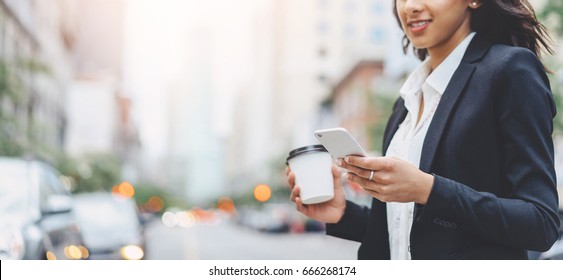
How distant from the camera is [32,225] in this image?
12.6 ft

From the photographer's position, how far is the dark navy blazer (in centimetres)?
123

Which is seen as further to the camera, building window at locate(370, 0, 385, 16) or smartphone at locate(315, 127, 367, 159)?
building window at locate(370, 0, 385, 16)

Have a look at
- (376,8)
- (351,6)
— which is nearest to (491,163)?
(376,8)

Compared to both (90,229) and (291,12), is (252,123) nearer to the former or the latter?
(291,12)

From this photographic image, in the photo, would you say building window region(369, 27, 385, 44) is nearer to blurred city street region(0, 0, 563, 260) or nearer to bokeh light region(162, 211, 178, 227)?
blurred city street region(0, 0, 563, 260)

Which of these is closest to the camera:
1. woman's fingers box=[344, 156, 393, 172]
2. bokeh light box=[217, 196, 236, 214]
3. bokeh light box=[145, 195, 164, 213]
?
woman's fingers box=[344, 156, 393, 172]

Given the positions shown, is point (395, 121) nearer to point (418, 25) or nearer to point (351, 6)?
point (418, 25)

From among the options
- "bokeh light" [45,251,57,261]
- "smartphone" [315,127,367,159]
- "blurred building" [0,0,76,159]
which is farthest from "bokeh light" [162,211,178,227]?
"smartphone" [315,127,367,159]

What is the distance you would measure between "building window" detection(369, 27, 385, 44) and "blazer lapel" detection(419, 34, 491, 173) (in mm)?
37764

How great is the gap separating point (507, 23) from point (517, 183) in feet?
1.24

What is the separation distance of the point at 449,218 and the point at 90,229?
8.61 meters

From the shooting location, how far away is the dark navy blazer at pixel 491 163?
48.6 inches

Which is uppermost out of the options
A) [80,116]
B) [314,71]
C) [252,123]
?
[314,71]

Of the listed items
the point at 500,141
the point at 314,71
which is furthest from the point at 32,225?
the point at 314,71
